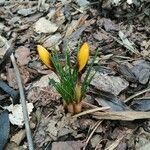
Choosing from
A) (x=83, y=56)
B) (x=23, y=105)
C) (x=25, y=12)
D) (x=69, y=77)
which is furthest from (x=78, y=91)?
(x=25, y=12)

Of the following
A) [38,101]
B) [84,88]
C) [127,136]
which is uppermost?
[84,88]

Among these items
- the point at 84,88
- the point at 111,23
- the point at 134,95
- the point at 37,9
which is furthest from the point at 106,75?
the point at 37,9

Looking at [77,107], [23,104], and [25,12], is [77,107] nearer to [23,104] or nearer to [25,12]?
[23,104]

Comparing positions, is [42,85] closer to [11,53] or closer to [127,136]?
[11,53]

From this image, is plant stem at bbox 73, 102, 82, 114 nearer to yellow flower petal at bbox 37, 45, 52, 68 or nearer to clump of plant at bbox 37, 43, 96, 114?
clump of plant at bbox 37, 43, 96, 114

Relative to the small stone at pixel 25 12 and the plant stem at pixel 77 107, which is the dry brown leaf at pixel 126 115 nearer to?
the plant stem at pixel 77 107

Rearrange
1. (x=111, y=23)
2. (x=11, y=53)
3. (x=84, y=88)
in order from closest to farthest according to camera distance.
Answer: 1. (x=84, y=88)
2. (x=11, y=53)
3. (x=111, y=23)
